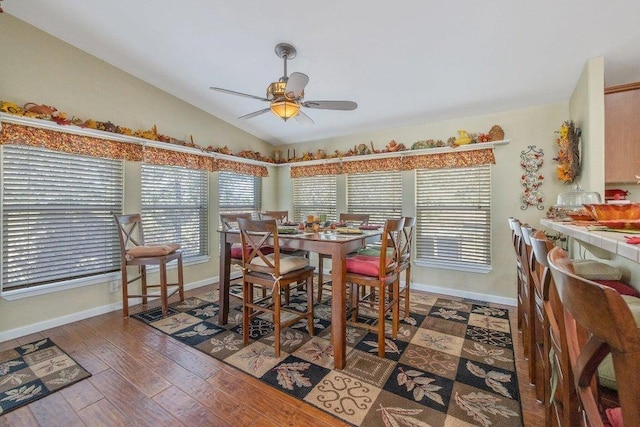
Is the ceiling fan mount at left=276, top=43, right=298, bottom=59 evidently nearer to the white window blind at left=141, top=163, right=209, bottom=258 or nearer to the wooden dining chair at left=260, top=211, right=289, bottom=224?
the wooden dining chair at left=260, top=211, right=289, bottom=224

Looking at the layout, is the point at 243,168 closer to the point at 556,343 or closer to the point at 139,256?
the point at 139,256

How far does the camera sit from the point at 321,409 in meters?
1.65

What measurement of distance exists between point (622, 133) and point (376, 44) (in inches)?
91.7

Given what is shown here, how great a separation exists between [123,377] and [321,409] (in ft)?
4.64

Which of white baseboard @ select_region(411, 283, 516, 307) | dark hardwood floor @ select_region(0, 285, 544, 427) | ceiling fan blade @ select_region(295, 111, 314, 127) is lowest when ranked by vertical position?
dark hardwood floor @ select_region(0, 285, 544, 427)

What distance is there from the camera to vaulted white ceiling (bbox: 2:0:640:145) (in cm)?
208

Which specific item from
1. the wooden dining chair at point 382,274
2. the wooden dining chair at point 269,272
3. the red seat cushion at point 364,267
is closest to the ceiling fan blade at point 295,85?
the wooden dining chair at point 269,272

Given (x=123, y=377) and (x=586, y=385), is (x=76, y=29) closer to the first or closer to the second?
(x=123, y=377)

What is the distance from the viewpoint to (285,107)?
8.01 feet

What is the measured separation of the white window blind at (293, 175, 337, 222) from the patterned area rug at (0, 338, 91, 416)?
3.55m

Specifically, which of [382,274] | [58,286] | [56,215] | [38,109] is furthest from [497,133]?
[58,286]

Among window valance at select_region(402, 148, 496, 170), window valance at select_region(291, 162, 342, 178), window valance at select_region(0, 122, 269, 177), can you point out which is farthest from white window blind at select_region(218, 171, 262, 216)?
window valance at select_region(402, 148, 496, 170)

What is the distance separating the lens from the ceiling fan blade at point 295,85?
214cm

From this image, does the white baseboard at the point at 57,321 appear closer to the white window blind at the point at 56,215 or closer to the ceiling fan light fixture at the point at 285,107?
the white window blind at the point at 56,215
